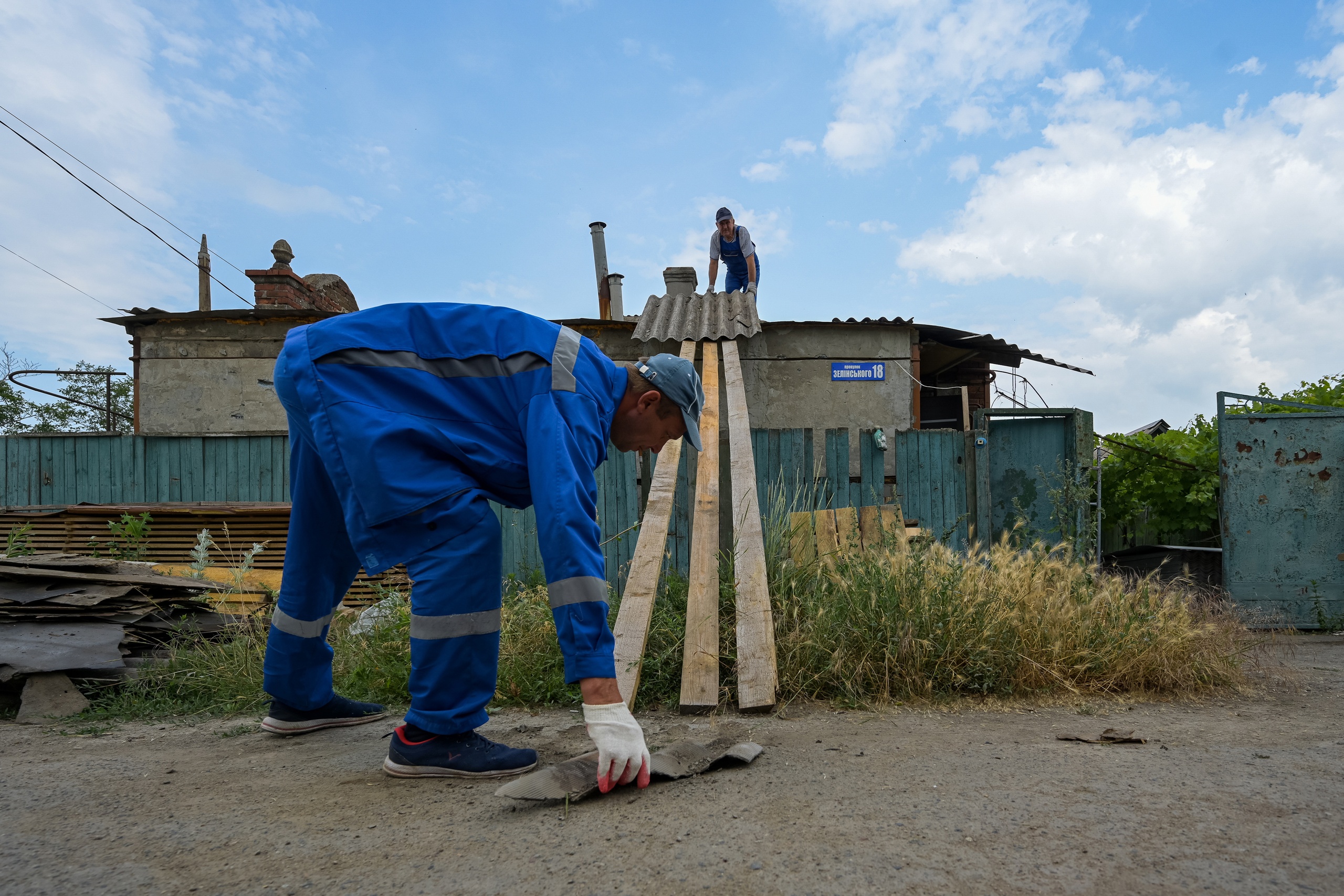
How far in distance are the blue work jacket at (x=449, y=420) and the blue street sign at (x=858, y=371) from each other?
679 cm

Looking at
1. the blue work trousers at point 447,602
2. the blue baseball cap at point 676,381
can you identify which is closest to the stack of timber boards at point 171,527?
the blue work trousers at point 447,602

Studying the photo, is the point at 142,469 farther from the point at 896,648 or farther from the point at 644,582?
the point at 896,648

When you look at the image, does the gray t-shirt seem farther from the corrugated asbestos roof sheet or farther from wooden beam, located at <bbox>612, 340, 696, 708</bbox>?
wooden beam, located at <bbox>612, 340, 696, 708</bbox>

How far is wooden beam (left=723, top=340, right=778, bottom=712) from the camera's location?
3.04 m

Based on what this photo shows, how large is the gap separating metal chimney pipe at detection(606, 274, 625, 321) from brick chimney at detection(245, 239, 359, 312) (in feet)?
11.8

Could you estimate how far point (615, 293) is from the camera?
39.5 ft

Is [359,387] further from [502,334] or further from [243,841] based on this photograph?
[243,841]

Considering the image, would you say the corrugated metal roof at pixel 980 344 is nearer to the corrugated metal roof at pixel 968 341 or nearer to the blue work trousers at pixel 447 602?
the corrugated metal roof at pixel 968 341

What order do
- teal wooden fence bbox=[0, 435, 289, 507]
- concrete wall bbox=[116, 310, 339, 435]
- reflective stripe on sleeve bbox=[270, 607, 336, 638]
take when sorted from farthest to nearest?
concrete wall bbox=[116, 310, 339, 435], teal wooden fence bbox=[0, 435, 289, 507], reflective stripe on sleeve bbox=[270, 607, 336, 638]

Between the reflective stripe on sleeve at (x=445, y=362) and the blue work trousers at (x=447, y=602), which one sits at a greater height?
the reflective stripe on sleeve at (x=445, y=362)

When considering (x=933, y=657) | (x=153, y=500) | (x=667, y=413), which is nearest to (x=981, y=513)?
(x=933, y=657)

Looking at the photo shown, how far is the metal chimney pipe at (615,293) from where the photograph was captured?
11.8 meters

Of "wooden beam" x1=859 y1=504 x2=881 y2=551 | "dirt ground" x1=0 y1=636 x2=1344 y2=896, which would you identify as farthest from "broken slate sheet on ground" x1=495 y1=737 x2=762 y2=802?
"wooden beam" x1=859 y1=504 x2=881 y2=551

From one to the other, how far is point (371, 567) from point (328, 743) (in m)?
0.94
